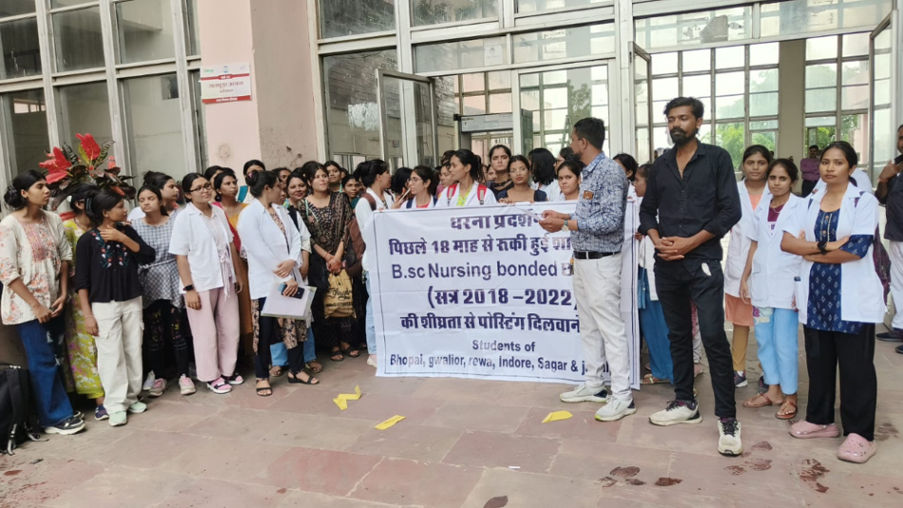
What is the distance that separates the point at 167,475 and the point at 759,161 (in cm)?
393

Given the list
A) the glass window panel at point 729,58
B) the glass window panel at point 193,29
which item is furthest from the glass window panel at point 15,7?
the glass window panel at point 729,58

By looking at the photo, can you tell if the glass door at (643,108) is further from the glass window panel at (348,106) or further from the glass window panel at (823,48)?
the glass window panel at (823,48)

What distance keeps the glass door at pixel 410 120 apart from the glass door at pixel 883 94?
189 inches

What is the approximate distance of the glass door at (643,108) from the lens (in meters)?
7.03

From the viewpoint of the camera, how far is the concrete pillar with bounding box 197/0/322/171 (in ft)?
25.4

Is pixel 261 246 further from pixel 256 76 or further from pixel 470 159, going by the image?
pixel 256 76

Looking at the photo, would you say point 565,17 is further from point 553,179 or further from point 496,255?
point 496,255

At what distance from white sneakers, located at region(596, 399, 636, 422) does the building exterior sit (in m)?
3.91

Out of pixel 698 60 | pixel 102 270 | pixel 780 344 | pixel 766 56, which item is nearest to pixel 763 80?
pixel 766 56

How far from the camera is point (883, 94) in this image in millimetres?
6125

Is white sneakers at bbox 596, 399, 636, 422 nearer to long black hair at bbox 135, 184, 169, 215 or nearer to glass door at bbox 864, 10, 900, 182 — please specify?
long black hair at bbox 135, 184, 169, 215

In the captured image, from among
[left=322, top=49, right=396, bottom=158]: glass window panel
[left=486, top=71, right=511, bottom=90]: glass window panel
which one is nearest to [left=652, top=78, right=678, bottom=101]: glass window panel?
[left=486, top=71, right=511, bottom=90]: glass window panel

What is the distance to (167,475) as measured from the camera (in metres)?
3.46

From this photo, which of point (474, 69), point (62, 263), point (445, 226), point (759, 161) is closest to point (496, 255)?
point (445, 226)
